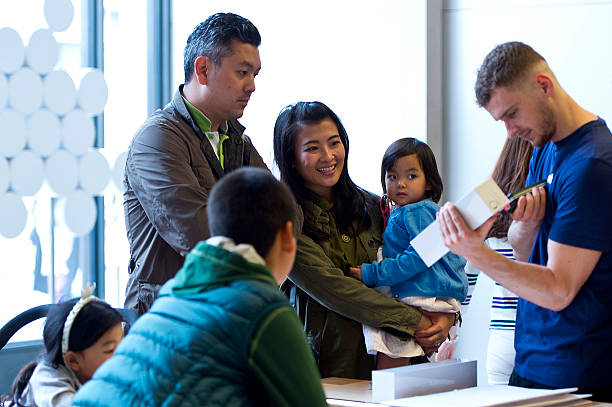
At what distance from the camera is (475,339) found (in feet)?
13.3

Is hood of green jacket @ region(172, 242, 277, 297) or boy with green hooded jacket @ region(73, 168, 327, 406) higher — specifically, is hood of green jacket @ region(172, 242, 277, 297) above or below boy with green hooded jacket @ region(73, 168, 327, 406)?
above

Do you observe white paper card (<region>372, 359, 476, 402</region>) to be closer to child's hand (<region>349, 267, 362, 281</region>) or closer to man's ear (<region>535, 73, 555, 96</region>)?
child's hand (<region>349, 267, 362, 281</region>)

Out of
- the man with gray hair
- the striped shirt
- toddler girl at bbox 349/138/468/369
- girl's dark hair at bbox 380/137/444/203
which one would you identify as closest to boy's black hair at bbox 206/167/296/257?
the man with gray hair

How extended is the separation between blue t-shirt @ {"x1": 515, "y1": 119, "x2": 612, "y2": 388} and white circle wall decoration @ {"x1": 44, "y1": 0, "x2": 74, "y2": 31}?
3020 mm

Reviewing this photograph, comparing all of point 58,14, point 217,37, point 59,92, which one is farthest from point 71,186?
point 217,37

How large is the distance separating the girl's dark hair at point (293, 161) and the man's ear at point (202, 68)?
1.13 feet

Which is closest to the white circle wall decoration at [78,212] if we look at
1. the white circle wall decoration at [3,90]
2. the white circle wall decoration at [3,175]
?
the white circle wall decoration at [3,175]

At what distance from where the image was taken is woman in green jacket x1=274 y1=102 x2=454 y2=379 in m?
2.32

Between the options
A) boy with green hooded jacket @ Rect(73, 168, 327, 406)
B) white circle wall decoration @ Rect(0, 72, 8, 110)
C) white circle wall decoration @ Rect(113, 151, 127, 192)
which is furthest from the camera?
white circle wall decoration @ Rect(113, 151, 127, 192)

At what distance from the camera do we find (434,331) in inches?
94.2

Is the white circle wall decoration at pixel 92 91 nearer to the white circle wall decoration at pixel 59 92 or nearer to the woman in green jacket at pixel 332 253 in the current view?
the white circle wall decoration at pixel 59 92

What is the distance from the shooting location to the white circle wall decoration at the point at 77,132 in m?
3.96

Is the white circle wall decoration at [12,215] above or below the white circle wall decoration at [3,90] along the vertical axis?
below

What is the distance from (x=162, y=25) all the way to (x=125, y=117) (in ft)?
2.34
